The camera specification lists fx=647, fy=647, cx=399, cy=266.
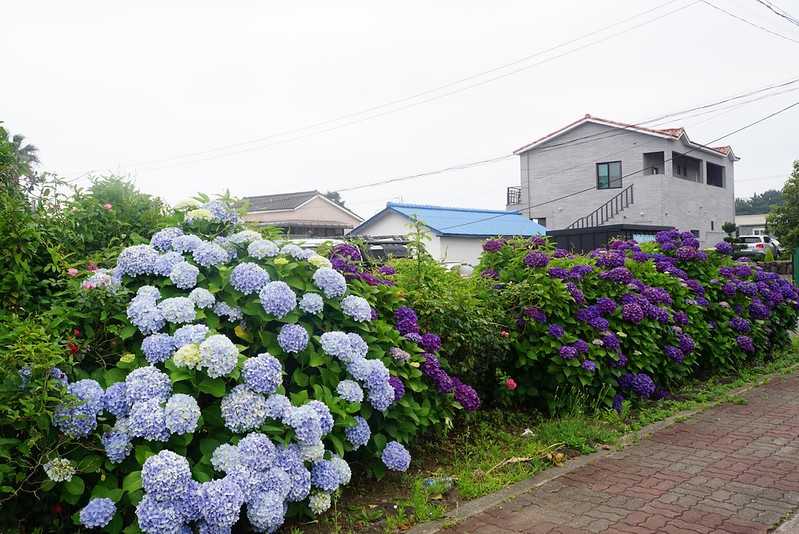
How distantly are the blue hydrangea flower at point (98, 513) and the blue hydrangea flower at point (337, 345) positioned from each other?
136 cm

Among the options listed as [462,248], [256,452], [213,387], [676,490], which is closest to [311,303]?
[213,387]

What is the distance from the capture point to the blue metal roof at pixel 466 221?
2348cm

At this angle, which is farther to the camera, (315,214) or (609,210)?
(315,214)

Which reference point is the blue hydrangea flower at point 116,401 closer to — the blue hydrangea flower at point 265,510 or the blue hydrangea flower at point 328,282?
the blue hydrangea flower at point 265,510

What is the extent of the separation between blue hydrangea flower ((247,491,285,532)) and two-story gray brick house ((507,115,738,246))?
93.3 ft

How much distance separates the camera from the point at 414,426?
4258 millimetres

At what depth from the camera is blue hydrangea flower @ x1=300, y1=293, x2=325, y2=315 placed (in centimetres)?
386

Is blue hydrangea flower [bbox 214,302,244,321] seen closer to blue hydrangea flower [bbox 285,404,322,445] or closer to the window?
blue hydrangea flower [bbox 285,404,322,445]

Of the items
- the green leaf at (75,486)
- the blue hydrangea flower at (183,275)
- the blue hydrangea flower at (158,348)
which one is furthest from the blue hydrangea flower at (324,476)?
the blue hydrangea flower at (183,275)

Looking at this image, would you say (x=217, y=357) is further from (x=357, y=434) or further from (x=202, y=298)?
(x=357, y=434)

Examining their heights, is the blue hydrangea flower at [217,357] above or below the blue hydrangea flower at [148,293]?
below

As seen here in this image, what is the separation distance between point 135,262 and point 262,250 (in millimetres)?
734

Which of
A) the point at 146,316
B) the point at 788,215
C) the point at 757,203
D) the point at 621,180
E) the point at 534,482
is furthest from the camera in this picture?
the point at 757,203

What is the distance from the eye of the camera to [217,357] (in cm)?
321
